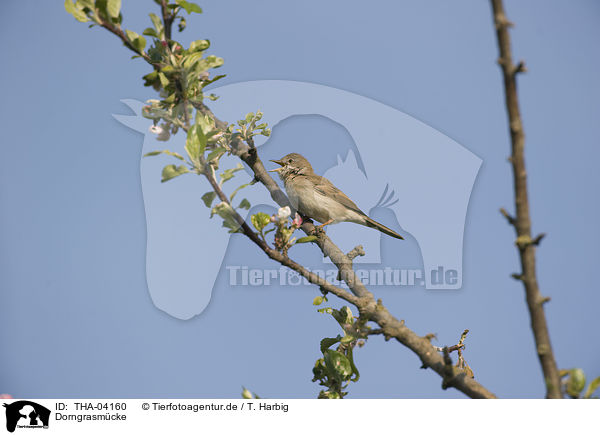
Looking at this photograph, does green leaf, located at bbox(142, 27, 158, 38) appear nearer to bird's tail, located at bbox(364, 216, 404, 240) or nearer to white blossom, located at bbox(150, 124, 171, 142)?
white blossom, located at bbox(150, 124, 171, 142)

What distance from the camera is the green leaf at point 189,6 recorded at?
8.16 ft

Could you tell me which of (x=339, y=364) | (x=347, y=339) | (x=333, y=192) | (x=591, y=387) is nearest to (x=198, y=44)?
(x=347, y=339)

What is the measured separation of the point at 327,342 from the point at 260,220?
826 millimetres

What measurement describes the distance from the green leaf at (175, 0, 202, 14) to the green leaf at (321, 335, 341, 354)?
6.20ft

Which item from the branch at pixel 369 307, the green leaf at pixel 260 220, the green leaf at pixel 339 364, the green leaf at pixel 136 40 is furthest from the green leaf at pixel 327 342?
the green leaf at pixel 136 40

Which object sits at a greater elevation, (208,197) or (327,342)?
(208,197)

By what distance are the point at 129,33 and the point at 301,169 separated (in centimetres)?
273

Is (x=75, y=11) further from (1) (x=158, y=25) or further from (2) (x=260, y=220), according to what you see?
(2) (x=260, y=220)

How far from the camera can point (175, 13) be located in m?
2.56

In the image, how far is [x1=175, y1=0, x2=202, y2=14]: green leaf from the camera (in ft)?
8.16

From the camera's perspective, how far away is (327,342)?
2758mm
